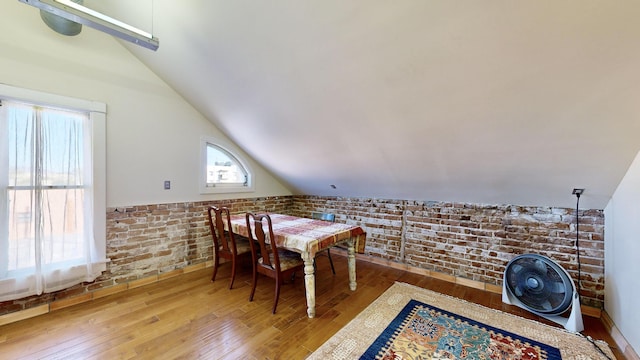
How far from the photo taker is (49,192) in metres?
2.35

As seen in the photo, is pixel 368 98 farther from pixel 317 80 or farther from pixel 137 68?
pixel 137 68

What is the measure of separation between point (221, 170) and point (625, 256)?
452cm

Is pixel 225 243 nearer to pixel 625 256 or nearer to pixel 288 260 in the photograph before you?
pixel 288 260

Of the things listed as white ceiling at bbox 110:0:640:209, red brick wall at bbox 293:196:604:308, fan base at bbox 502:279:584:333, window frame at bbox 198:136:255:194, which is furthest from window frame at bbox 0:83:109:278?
fan base at bbox 502:279:584:333

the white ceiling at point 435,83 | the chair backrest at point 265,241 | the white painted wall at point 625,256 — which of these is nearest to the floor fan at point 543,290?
the white painted wall at point 625,256

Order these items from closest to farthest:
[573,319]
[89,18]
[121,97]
Answer: [89,18], [573,319], [121,97]

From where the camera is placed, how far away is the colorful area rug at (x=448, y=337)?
184 centimetres

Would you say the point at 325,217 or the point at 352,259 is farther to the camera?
the point at 325,217

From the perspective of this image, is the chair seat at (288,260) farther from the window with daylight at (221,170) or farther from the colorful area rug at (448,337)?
the window with daylight at (221,170)

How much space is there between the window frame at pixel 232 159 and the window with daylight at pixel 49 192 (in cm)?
110

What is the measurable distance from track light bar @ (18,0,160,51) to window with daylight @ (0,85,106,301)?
1278mm

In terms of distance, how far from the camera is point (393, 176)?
3.16 m

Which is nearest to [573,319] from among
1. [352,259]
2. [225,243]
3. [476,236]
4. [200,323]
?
[476,236]

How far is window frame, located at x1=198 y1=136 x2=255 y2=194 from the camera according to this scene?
351cm
